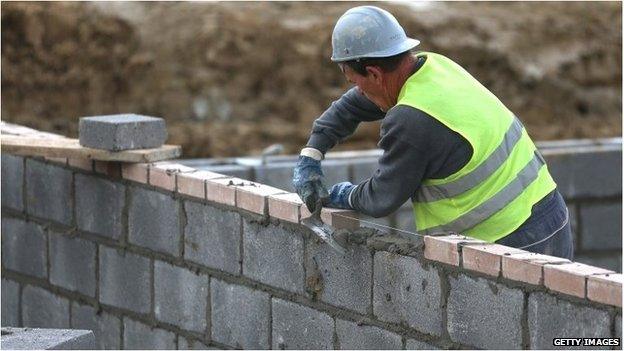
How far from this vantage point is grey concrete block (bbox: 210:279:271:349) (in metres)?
5.74

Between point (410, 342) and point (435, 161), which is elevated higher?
point (435, 161)

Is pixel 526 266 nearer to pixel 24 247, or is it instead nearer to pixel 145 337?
pixel 145 337

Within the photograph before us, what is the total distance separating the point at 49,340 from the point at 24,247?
2.47m

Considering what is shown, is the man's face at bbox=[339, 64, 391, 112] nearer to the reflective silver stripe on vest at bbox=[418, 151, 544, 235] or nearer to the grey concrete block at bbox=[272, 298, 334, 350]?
the reflective silver stripe on vest at bbox=[418, 151, 544, 235]

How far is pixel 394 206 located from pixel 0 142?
8.97ft

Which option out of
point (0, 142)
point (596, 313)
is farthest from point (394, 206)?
point (0, 142)

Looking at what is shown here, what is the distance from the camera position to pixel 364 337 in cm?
520

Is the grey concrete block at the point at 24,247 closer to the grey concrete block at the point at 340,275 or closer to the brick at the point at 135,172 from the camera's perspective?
the brick at the point at 135,172

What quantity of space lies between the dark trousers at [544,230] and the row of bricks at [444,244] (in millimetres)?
239

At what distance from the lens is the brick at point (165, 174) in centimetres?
615

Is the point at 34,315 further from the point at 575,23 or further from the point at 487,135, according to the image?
the point at 575,23

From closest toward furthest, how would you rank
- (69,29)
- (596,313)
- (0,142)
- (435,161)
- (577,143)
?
(596,313), (435,161), (0,142), (577,143), (69,29)

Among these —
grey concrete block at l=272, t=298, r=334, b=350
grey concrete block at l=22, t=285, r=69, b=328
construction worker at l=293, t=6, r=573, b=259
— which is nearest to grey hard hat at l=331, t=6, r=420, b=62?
construction worker at l=293, t=6, r=573, b=259

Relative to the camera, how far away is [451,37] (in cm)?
1425
